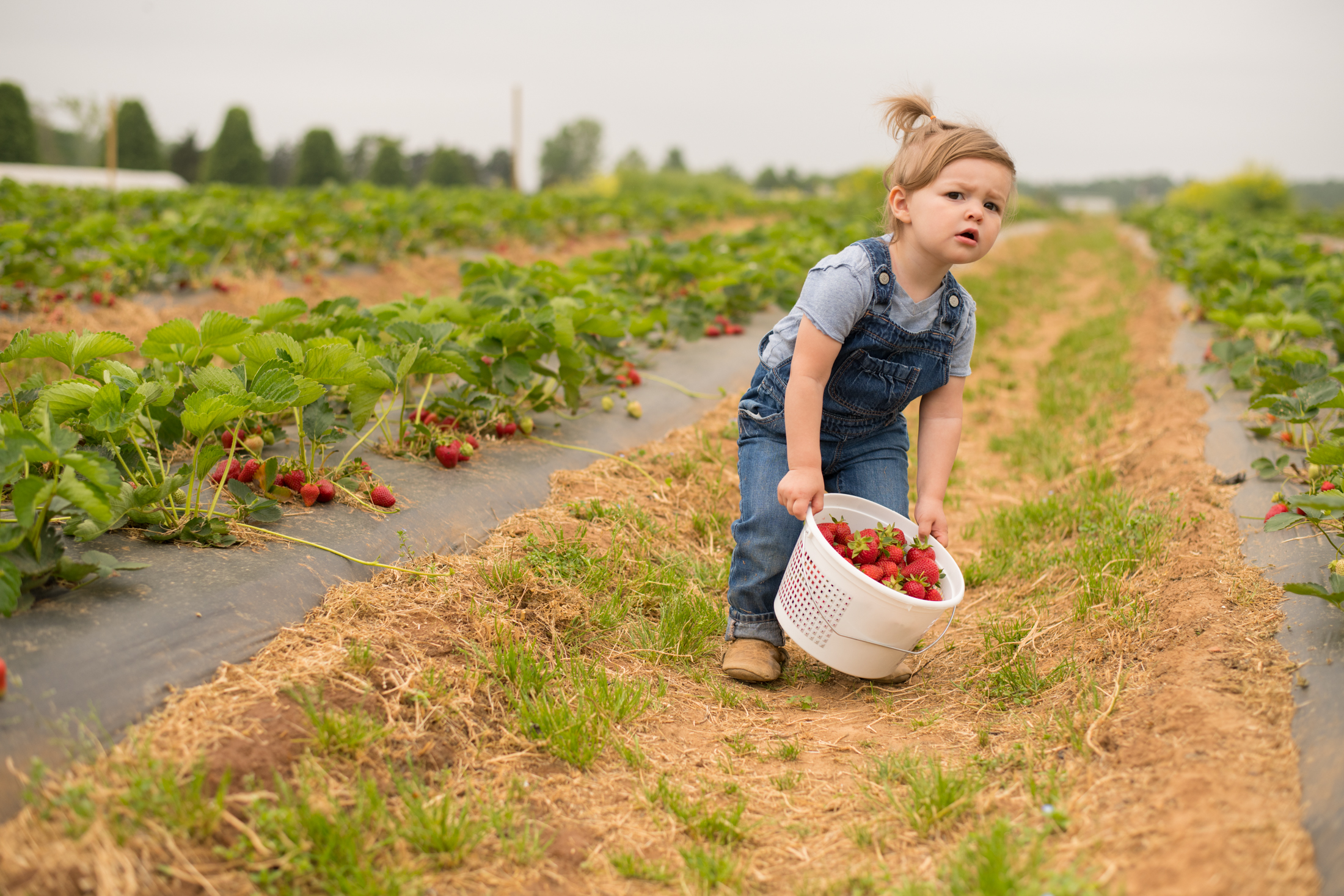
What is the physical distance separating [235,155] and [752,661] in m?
34.4

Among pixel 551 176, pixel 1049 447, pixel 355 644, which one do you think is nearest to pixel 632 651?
pixel 355 644

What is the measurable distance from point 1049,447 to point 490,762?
3644 millimetres

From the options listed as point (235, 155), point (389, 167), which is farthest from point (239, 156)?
point (389, 167)

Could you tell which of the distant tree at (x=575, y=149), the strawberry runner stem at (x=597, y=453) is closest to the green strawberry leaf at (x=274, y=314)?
the strawberry runner stem at (x=597, y=453)

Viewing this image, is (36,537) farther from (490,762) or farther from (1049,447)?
(1049,447)

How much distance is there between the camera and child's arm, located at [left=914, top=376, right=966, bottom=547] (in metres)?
2.52

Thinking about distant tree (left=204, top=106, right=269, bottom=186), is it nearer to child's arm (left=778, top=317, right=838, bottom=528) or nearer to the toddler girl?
the toddler girl

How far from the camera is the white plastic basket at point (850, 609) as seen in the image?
2143 mm

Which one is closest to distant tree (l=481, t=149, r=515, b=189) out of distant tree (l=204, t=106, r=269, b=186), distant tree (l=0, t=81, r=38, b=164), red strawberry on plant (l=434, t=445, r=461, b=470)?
distant tree (l=204, t=106, r=269, b=186)

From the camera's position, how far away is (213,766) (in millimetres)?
1630

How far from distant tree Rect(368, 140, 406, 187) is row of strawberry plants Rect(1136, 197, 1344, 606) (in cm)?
2870

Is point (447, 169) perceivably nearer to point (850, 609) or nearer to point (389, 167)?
point (389, 167)

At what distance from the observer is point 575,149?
208ft

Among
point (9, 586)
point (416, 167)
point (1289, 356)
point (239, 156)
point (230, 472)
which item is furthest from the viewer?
point (416, 167)
